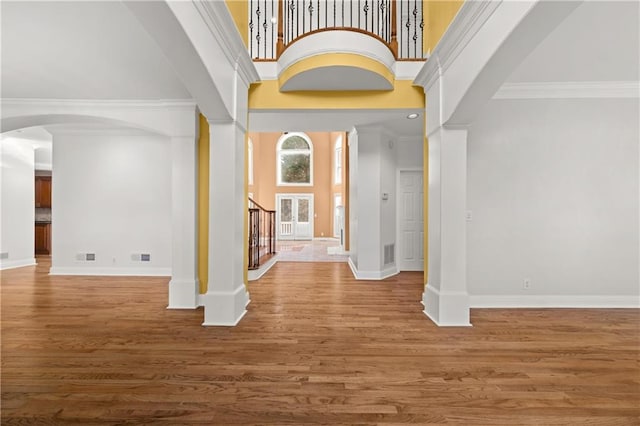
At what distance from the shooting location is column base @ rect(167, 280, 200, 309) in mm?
3930

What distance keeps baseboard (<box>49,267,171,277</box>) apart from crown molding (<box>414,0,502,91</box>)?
551 cm

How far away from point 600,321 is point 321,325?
312cm

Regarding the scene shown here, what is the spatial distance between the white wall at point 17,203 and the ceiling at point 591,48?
960 centimetres

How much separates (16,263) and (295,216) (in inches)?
373

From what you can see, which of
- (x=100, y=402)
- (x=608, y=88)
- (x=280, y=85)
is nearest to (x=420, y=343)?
(x=100, y=402)

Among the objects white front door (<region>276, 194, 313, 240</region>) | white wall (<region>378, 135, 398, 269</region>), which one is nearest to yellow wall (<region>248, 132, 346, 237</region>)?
white front door (<region>276, 194, 313, 240</region>)

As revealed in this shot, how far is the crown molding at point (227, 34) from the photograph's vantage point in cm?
251

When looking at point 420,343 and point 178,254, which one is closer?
point 420,343

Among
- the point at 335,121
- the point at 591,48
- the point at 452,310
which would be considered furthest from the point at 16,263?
the point at 591,48

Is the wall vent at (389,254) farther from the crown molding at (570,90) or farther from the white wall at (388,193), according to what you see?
the crown molding at (570,90)

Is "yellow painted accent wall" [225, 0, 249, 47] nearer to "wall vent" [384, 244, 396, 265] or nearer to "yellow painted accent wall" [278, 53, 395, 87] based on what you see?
"yellow painted accent wall" [278, 53, 395, 87]

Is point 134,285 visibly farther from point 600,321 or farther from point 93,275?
point 600,321

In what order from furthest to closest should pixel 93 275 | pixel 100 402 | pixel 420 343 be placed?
1. pixel 93 275
2. pixel 420 343
3. pixel 100 402

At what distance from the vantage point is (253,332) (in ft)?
10.2
